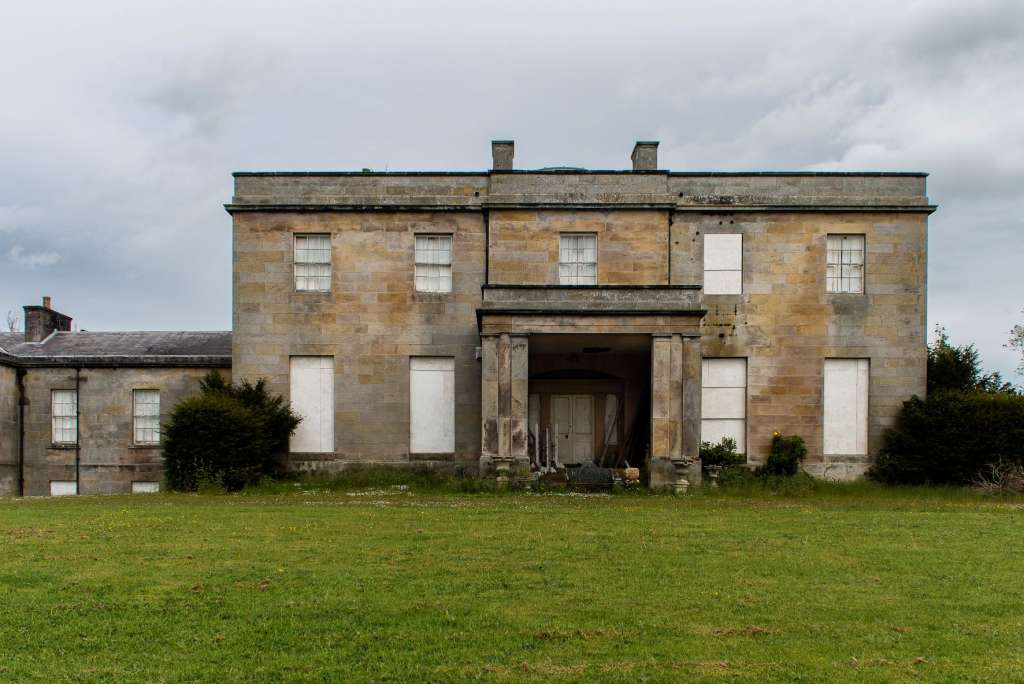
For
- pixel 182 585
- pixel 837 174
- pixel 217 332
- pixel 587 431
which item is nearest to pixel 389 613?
pixel 182 585

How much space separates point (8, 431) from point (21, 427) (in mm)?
598

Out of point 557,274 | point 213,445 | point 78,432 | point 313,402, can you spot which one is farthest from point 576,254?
point 78,432

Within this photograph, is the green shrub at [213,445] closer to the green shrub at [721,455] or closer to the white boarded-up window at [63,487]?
the white boarded-up window at [63,487]

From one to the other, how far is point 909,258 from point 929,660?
65.0 feet

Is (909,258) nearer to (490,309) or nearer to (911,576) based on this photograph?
(490,309)

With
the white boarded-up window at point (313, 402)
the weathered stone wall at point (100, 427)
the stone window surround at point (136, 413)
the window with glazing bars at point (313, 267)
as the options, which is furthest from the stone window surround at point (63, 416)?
the window with glazing bars at point (313, 267)

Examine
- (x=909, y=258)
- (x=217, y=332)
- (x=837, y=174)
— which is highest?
(x=837, y=174)

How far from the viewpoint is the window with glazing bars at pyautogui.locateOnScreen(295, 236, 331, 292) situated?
23.5 meters

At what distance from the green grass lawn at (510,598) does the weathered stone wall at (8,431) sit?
1291 cm

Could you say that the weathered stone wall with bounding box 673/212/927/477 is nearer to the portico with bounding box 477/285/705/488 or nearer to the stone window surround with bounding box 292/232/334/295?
the portico with bounding box 477/285/705/488

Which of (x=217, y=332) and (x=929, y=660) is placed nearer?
(x=929, y=660)

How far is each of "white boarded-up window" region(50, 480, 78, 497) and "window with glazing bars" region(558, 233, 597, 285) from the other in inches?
685

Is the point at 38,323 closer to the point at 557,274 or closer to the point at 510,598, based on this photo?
the point at 557,274

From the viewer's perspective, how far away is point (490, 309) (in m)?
19.5
